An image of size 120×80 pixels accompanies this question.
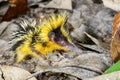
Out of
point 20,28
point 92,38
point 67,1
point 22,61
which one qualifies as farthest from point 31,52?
point 67,1

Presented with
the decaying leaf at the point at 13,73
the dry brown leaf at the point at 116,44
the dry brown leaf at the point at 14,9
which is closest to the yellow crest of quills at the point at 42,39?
the decaying leaf at the point at 13,73

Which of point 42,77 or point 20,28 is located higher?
point 20,28

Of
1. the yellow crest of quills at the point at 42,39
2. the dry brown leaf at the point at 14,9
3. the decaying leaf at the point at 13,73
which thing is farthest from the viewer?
the dry brown leaf at the point at 14,9

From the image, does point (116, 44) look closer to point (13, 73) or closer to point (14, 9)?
point (13, 73)

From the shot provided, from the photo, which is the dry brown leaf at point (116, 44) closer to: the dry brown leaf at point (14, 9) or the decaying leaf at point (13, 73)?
the decaying leaf at point (13, 73)

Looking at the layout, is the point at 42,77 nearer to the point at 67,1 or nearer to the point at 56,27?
the point at 56,27

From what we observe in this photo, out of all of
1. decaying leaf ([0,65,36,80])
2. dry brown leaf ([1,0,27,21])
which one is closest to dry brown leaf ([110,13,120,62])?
decaying leaf ([0,65,36,80])

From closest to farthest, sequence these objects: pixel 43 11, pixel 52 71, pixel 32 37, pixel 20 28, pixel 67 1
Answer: pixel 52 71
pixel 32 37
pixel 20 28
pixel 67 1
pixel 43 11

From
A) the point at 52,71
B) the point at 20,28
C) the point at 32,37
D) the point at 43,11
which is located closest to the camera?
the point at 52,71
